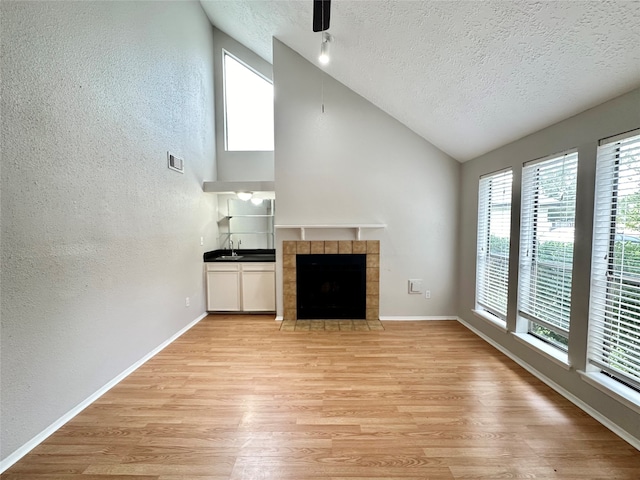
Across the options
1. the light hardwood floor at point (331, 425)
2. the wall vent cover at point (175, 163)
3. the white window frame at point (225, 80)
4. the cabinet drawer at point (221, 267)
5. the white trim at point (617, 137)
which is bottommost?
the light hardwood floor at point (331, 425)

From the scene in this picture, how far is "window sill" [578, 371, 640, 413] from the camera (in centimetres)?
160

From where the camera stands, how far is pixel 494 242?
3.05 meters

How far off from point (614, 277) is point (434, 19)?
219cm

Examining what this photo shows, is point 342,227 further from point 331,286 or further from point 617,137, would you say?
point 617,137

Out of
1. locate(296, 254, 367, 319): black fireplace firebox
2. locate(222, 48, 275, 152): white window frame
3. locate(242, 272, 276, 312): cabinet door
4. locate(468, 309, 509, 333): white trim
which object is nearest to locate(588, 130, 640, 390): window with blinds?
locate(468, 309, 509, 333): white trim

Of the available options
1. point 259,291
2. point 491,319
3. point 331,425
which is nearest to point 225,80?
point 259,291

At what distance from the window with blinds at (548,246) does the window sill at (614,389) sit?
32 centimetres

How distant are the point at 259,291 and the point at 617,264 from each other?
3.68 metres

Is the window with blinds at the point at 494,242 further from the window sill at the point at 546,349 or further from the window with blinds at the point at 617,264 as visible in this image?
the window with blinds at the point at 617,264

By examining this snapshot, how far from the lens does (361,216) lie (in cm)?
370

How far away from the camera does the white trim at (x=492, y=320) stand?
9.24ft

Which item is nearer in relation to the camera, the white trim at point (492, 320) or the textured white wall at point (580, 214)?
the textured white wall at point (580, 214)

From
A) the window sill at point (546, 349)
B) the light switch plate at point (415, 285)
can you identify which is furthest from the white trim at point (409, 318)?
the window sill at point (546, 349)

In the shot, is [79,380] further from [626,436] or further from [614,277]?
[614,277]
